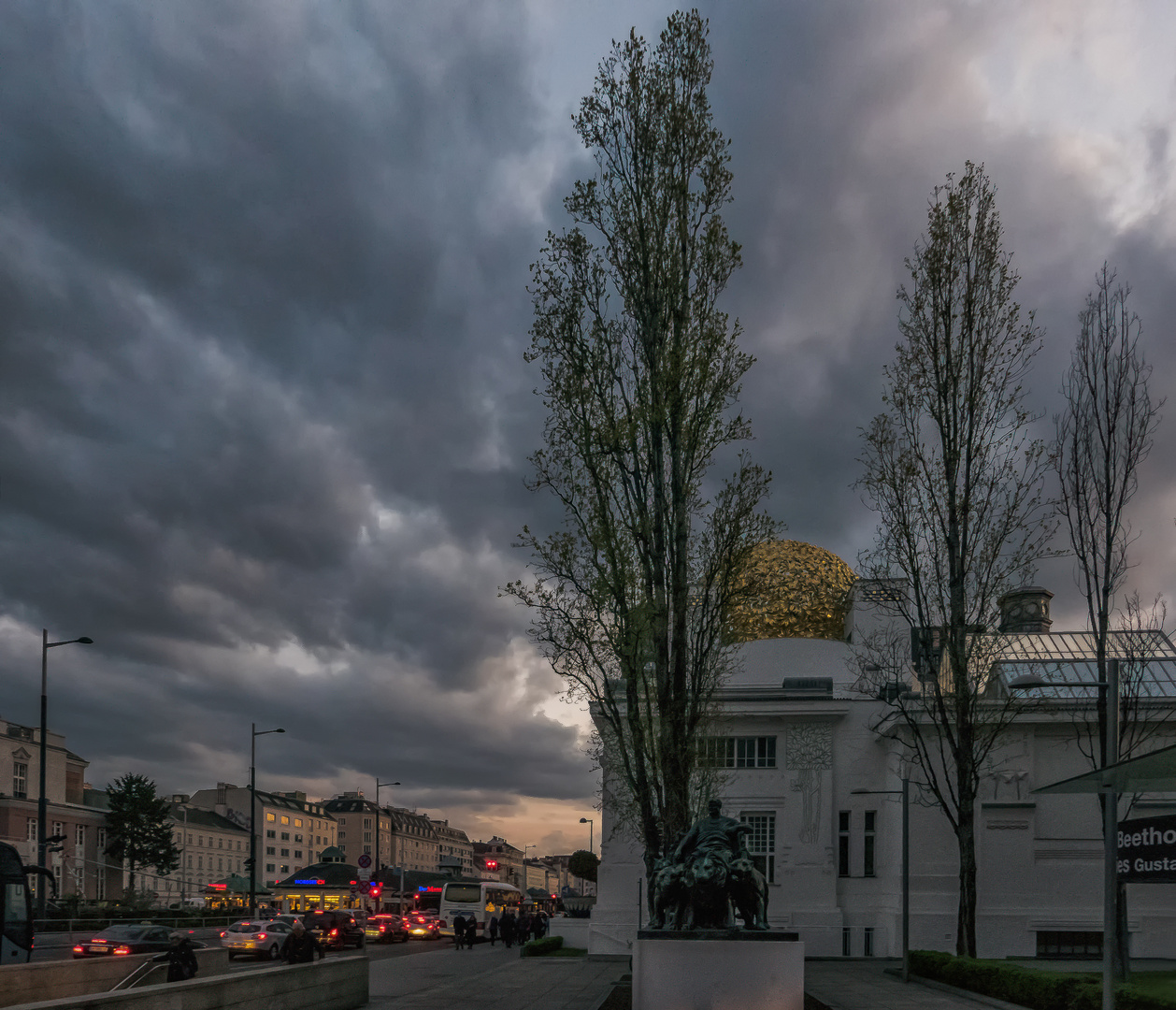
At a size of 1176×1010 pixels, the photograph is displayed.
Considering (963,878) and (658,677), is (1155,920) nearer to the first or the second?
(963,878)

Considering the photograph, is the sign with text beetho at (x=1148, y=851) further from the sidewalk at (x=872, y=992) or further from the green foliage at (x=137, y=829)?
the green foliage at (x=137, y=829)

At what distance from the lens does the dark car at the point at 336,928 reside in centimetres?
3869

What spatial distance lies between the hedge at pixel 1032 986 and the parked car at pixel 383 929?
30736 mm

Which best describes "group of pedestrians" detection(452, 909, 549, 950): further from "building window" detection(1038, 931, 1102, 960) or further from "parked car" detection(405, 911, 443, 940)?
"building window" detection(1038, 931, 1102, 960)

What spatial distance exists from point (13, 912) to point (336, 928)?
23289 mm

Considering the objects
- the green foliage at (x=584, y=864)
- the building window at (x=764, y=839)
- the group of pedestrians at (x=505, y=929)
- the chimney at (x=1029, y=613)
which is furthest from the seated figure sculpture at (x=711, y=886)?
the green foliage at (x=584, y=864)

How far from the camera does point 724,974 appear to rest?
1501cm

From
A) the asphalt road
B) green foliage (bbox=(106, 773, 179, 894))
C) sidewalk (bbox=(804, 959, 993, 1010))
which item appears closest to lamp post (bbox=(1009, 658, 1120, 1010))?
sidewalk (bbox=(804, 959, 993, 1010))

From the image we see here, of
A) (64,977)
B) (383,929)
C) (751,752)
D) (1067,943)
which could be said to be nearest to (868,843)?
(751,752)

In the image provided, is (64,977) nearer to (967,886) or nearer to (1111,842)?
(1111,842)

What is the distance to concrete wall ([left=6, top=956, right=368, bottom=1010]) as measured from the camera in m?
11.1

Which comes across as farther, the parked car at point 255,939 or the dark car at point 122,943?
the parked car at point 255,939

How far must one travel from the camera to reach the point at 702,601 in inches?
846

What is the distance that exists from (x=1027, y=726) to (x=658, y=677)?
21297 millimetres
